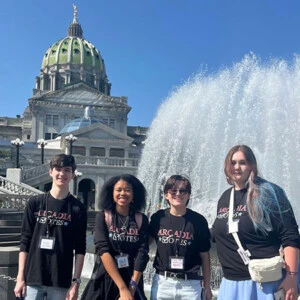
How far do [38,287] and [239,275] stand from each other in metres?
1.95

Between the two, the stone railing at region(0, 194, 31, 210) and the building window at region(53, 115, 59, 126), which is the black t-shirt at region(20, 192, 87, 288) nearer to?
the stone railing at region(0, 194, 31, 210)

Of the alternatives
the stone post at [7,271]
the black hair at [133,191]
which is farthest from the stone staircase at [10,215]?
the black hair at [133,191]

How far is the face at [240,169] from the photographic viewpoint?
403 centimetres

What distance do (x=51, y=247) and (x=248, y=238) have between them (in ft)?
6.22

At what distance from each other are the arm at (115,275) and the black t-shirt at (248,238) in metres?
0.93

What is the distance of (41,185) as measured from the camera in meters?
38.3

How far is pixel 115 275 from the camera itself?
4.09 metres

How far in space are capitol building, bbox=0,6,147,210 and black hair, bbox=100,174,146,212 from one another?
63.8 feet

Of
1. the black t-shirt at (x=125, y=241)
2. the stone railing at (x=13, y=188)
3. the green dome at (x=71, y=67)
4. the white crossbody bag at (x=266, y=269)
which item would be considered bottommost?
the white crossbody bag at (x=266, y=269)

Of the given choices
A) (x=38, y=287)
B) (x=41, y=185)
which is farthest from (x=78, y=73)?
(x=38, y=287)

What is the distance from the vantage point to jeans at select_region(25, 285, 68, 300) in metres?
4.26

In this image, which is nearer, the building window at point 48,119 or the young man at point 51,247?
the young man at point 51,247

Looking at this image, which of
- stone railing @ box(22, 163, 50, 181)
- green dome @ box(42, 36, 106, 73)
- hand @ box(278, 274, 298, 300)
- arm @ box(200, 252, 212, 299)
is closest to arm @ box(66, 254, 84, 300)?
arm @ box(200, 252, 212, 299)

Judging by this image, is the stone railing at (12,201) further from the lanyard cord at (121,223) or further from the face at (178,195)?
the face at (178,195)
